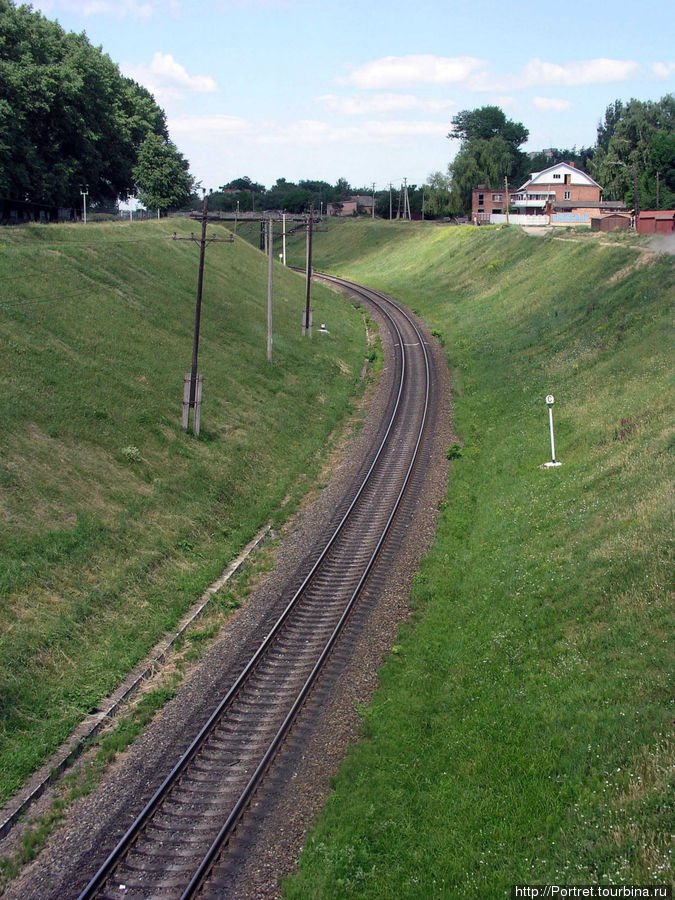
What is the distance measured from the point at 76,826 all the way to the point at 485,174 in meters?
116

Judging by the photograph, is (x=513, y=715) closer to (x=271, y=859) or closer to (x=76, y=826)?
(x=271, y=859)

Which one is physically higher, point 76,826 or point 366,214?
point 366,214

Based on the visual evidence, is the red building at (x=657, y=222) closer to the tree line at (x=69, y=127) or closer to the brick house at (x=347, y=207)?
the tree line at (x=69, y=127)

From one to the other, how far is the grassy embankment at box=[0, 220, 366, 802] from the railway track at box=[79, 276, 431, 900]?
2.40m

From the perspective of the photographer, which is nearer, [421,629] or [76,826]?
[76,826]

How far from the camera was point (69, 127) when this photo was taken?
54.4 meters

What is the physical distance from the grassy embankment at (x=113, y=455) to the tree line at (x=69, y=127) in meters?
10.2

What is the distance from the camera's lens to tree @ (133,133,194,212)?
7156cm

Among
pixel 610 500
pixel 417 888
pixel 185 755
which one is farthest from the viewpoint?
pixel 610 500

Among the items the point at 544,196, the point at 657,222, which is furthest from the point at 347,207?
the point at 657,222

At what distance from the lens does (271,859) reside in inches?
388

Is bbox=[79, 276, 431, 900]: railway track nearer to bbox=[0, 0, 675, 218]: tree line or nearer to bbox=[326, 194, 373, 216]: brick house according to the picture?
bbox=[0, 0, 675, 218]: tree line

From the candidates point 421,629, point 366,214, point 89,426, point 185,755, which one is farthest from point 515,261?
point 366,214

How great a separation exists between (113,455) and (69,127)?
42097mm
